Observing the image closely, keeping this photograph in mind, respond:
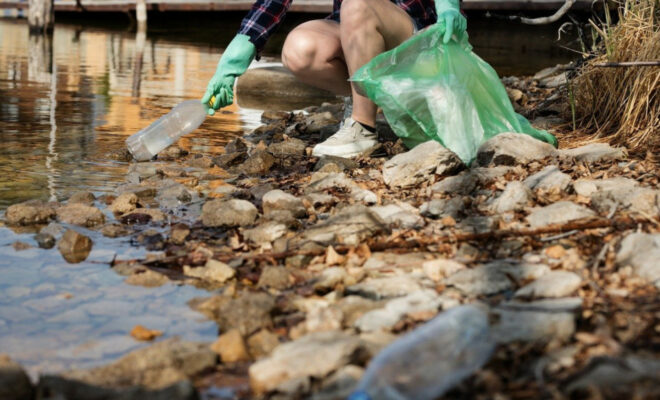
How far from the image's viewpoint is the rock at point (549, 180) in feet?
9.61

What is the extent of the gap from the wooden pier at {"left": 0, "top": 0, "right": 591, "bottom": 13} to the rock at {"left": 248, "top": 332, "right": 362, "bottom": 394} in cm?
1196

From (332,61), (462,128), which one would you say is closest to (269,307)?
(462,128)

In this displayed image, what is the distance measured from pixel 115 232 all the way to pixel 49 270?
1.29ft

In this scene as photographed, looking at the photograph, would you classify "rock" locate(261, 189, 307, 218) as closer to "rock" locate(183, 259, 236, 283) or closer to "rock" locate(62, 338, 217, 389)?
"rock" locate(183, 259, 236, 283)

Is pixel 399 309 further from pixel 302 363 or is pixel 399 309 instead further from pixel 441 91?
pixel 441 91

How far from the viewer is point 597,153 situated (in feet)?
10.9

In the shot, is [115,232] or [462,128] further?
[462,128]

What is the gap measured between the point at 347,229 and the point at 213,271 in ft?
1.57

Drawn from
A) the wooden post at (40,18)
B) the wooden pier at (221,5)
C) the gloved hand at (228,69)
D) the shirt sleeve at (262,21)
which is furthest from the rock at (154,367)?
the wooden post at (40,18)

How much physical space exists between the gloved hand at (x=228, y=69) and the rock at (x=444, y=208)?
4.83 ft

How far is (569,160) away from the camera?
3314mm

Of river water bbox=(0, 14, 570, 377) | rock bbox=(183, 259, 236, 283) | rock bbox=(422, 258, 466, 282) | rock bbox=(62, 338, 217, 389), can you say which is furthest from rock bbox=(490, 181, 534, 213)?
rock bbox=(62, 338, 217, 389)

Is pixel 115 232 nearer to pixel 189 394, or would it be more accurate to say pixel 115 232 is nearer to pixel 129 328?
pixel 129 328

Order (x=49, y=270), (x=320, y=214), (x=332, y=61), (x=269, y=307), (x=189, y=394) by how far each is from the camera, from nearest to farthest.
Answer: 1. (x=189, y=394)
2. (x=269, y=307)
3. (x=49, y=270)
4. (x=320, y=214)
5. (x=332, y=61)
